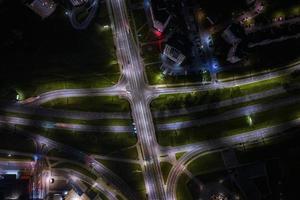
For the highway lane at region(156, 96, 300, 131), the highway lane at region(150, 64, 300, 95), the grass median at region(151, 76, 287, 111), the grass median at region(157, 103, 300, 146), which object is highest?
the highway lane at region(150, 64, 300, 95)

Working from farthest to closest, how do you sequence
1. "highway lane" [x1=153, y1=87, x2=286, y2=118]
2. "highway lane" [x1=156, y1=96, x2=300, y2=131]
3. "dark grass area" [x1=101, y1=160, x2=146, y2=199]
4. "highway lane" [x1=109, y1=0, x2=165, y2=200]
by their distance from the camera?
"highway lane" [x1=153, y1=87, x2=286, y2=118]
"highway lane" [x1=156, y1=96, x2=300, y2=131]
"highway lane" [x1=109, y1=0, x2=165, y2=200]
"dark grass area" [x1=101, y1=160, x2=146, y2=199]

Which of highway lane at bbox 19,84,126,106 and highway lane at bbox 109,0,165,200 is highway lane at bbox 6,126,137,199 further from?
highway lane at bbox 19,84,126,106

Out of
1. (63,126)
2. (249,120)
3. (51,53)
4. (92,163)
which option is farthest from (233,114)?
(51,53)

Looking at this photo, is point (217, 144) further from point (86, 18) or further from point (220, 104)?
point (86, 18)

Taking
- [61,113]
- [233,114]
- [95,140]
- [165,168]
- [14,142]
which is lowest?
[165,168]

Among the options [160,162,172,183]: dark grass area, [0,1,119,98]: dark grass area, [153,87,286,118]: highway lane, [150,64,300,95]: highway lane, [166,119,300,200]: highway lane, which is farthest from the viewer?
[150,64,300,95]: highway lane

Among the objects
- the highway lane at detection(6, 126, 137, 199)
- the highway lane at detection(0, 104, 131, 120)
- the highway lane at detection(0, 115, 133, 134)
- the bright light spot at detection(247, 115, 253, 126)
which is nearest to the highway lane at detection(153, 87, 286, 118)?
the bright light spot at detection(247, 115, 253, 126)

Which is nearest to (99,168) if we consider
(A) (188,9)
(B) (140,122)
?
(B) (140,122)
